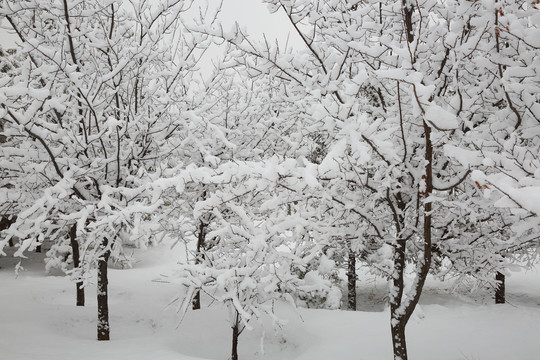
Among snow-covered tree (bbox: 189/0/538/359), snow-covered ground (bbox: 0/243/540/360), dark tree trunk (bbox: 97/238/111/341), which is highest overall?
snow-covered tree (bbox: 189/0/538/359)

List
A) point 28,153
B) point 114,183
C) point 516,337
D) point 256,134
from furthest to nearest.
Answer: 1. point 256,134
2. point 516,337
3. point 114,183
4. point 28,153

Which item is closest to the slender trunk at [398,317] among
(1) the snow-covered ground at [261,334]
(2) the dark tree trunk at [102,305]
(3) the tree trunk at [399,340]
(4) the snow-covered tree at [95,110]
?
(3) the tree trunk at [399,340]

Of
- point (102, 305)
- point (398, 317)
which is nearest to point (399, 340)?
point (398, 317)

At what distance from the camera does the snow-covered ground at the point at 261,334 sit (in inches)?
231

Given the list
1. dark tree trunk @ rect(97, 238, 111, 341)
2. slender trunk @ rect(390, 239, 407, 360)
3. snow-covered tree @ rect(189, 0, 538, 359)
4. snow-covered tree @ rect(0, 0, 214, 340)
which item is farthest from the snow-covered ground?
snow-covered tree @ rect(189, 0, 538, 359)

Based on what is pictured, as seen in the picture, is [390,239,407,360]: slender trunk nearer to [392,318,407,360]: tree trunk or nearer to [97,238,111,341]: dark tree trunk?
[392,318,407,360]: tree trunk

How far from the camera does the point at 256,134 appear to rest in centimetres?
912

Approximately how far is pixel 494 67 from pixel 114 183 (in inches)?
233

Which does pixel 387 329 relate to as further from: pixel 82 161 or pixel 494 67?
pixel 82 161

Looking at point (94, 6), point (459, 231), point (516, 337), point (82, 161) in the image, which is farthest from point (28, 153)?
point (516, 337)

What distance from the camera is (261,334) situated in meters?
7.77

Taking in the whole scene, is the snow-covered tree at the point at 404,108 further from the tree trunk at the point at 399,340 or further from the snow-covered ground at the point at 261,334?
the snow-covered ground at the point at 261,334

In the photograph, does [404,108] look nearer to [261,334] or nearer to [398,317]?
[398,317]

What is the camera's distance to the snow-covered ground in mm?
5879
